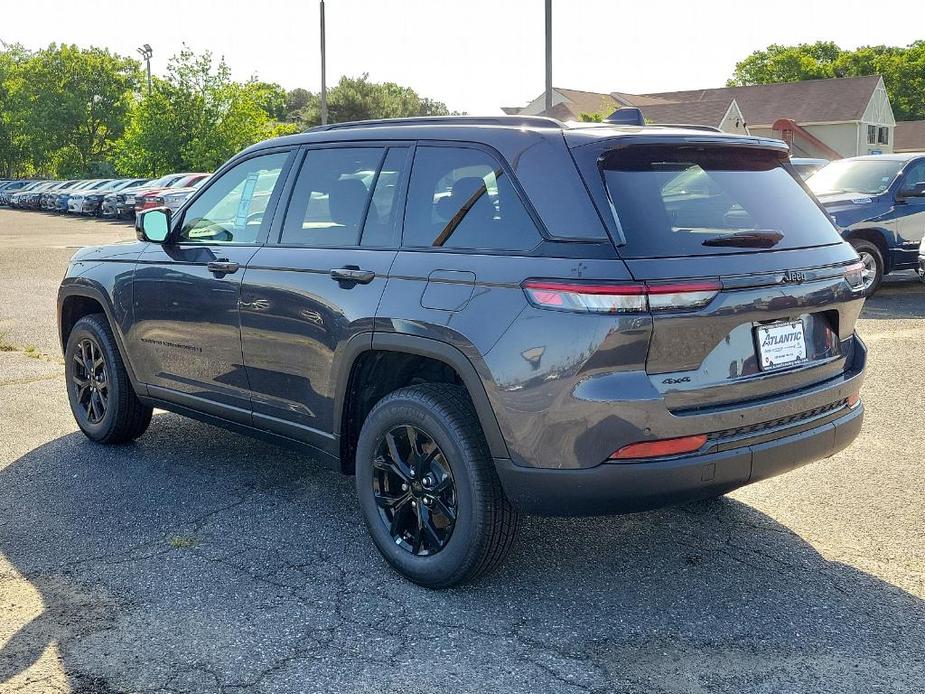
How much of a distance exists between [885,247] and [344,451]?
9889mm

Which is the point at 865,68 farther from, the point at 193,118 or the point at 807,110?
the point at 193,118

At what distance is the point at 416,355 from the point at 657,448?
1.05 metres

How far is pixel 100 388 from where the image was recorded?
20.0 feet

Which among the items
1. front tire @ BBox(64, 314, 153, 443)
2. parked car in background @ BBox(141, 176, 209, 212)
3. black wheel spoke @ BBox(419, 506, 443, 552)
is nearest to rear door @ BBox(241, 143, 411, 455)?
black wheel spoke @ BBox(419, 506, 443, 552)

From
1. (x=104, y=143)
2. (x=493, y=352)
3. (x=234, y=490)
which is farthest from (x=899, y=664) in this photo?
(x=104, y=143)

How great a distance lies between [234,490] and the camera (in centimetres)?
525

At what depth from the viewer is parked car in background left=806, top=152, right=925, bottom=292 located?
40.3 feet

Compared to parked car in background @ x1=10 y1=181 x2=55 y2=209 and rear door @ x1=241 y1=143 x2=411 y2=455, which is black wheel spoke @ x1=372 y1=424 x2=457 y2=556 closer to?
rear door @ x1=241 y1=143 x2=411 y2=455

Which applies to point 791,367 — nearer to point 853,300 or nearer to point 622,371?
point 853,300

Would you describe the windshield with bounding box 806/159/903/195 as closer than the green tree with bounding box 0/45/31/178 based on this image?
Yes

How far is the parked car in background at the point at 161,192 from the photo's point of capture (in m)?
29.8

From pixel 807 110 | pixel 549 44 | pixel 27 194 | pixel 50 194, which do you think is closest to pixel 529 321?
pixel 549 44

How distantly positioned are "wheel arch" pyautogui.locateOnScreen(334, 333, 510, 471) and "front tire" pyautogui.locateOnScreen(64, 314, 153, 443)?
207cm

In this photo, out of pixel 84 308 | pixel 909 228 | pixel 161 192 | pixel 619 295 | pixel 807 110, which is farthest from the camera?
pixel 807 110
